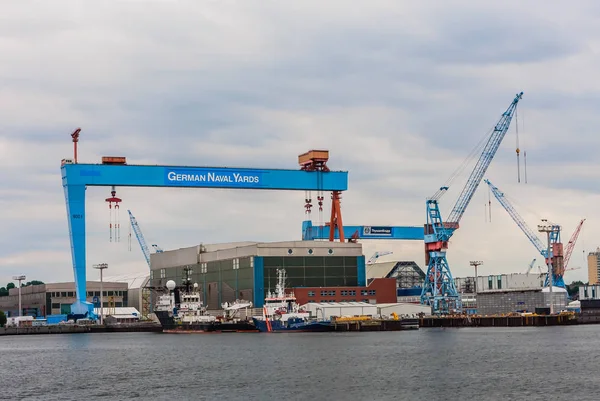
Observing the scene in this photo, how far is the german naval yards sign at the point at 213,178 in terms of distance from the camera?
142 m

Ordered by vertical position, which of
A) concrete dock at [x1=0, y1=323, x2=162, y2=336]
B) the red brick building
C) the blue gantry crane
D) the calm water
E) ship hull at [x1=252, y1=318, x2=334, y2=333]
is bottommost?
concrete dock at [x1=0, y1=323, x2=162, y2=336]

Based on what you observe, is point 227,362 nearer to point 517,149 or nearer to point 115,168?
point 115,168

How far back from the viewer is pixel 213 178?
144 meters

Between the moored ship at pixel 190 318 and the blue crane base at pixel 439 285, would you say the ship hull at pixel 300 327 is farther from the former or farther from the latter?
the blue crane base at pixel 439 285

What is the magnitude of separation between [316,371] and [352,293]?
88911 mm

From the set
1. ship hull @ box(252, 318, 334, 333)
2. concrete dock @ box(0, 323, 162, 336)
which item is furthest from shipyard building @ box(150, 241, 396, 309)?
ship hull @ box(252, 318, 334, 333)

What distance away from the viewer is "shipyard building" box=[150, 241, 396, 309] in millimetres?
156375

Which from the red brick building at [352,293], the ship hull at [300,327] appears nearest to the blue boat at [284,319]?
the ship hull at [300,327]

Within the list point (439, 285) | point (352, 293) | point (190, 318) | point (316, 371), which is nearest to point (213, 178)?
point (190, 318)

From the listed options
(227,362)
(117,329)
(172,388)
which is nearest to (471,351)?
(227,362)

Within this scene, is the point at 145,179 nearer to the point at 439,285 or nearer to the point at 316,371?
the point at 439,285

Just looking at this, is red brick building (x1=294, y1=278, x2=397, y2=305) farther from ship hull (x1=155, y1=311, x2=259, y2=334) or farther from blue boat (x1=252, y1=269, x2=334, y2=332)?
ship hull (x1=155, y1=311, x2=259, y2=334)

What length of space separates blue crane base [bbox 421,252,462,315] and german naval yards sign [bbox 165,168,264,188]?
140ft

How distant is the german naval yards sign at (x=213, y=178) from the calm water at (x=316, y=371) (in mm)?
40352
